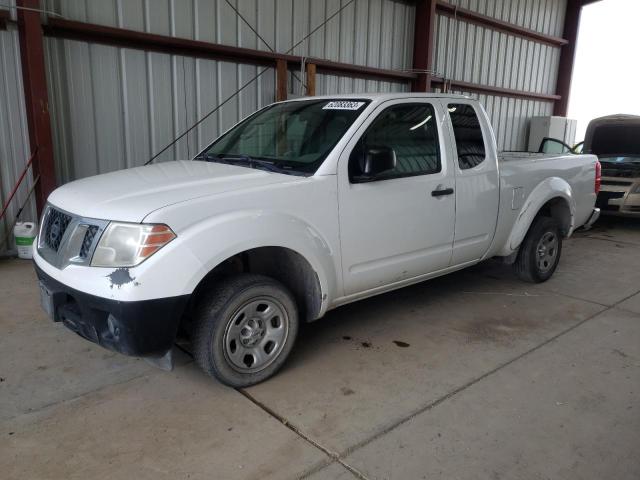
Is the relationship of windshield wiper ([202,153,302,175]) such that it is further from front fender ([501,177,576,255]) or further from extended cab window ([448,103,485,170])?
front fender ([501,177,576,255])

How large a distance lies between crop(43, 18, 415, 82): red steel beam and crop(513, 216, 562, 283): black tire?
4936mm

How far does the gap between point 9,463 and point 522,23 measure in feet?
46.6

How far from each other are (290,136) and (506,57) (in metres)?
11.2

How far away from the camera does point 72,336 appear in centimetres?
377

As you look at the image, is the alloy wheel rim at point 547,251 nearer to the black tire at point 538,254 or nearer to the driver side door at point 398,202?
the black tire at point 538,254

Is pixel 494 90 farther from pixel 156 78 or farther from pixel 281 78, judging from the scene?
pixel 156 78

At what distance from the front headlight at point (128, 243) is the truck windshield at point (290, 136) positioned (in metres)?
1.01

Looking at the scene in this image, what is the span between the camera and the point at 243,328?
3.00 m

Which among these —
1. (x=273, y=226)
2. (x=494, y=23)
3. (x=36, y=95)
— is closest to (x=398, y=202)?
(x=273, y=226)

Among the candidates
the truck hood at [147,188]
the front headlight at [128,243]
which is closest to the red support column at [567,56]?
the truck hood at [147,188]

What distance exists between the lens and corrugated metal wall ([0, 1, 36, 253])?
19.0 feet

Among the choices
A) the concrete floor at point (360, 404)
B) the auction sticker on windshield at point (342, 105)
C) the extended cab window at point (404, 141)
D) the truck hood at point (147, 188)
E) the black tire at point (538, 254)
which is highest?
the auction sticker on windshield at point (342, 105)

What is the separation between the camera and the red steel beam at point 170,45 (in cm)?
606

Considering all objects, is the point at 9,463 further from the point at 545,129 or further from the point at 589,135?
the point at 545,129
